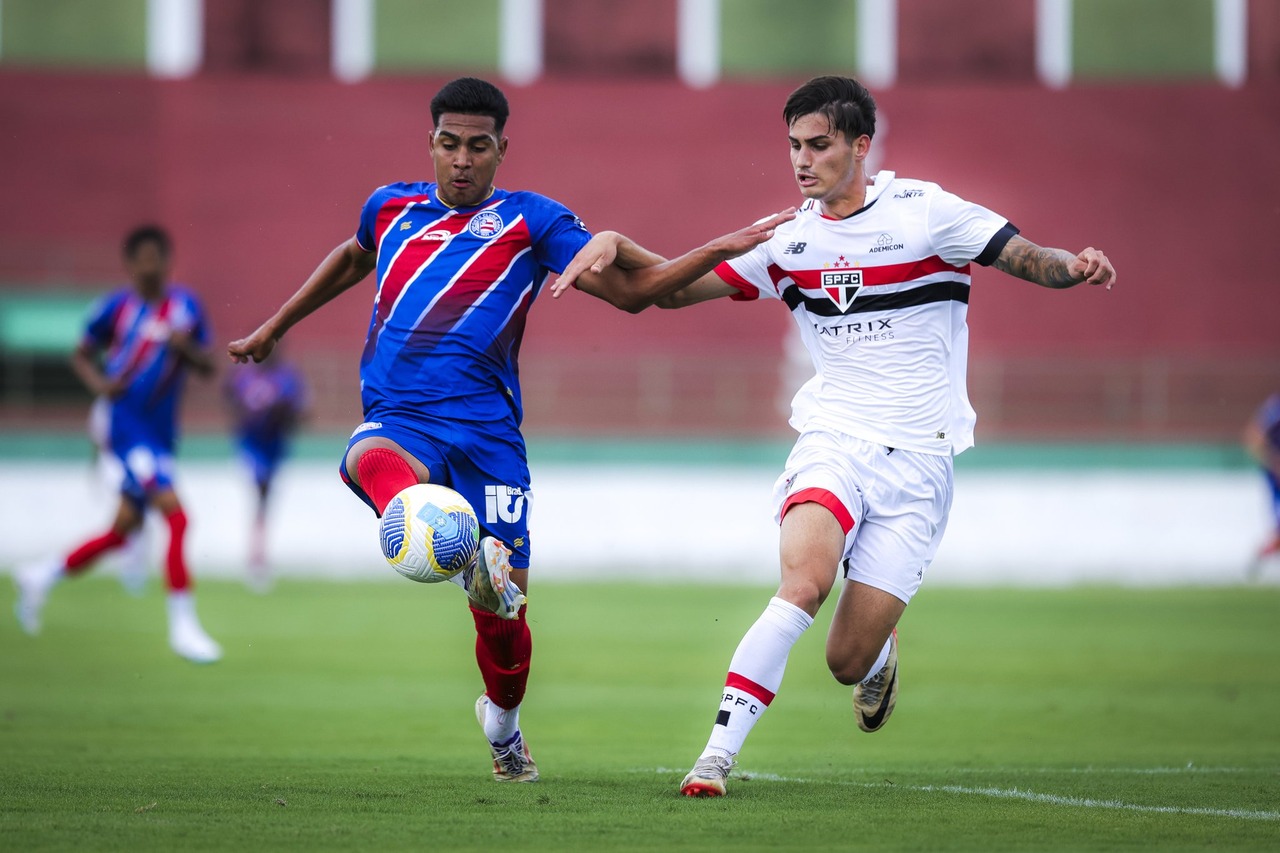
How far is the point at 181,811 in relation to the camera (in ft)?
18.9

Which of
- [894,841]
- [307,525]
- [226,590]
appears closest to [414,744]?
[894,841]

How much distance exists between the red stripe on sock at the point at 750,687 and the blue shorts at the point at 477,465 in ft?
3.22

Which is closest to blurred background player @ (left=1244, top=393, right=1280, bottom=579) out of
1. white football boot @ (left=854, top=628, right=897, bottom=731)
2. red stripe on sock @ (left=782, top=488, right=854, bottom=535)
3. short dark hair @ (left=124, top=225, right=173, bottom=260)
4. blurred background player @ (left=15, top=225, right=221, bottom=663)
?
blurred background player @ (left=15, top=225, right=221, bottom=663)

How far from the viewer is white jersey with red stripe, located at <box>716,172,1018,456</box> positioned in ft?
21.6

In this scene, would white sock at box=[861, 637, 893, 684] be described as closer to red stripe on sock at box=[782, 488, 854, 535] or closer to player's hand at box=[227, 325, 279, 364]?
red stripe on sock at box=[782, 488, 854, 535]

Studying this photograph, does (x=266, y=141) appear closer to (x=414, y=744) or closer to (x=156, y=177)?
(x=156, y=177)

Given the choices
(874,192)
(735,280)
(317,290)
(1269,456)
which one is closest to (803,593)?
(735,280)

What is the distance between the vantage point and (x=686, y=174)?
3341cm

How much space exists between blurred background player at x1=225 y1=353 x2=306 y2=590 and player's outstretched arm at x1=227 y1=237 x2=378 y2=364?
12.2m

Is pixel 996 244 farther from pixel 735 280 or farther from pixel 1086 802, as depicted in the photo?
pixel 1086 802

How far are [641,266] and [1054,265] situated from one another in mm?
1554

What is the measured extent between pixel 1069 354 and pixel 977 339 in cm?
180

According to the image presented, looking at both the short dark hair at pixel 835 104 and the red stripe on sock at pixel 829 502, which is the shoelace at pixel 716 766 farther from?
the short dark hair at pixel 835 104

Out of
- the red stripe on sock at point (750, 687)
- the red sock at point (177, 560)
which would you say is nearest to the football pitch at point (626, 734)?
the red stripe on sock at point (750, 687)
